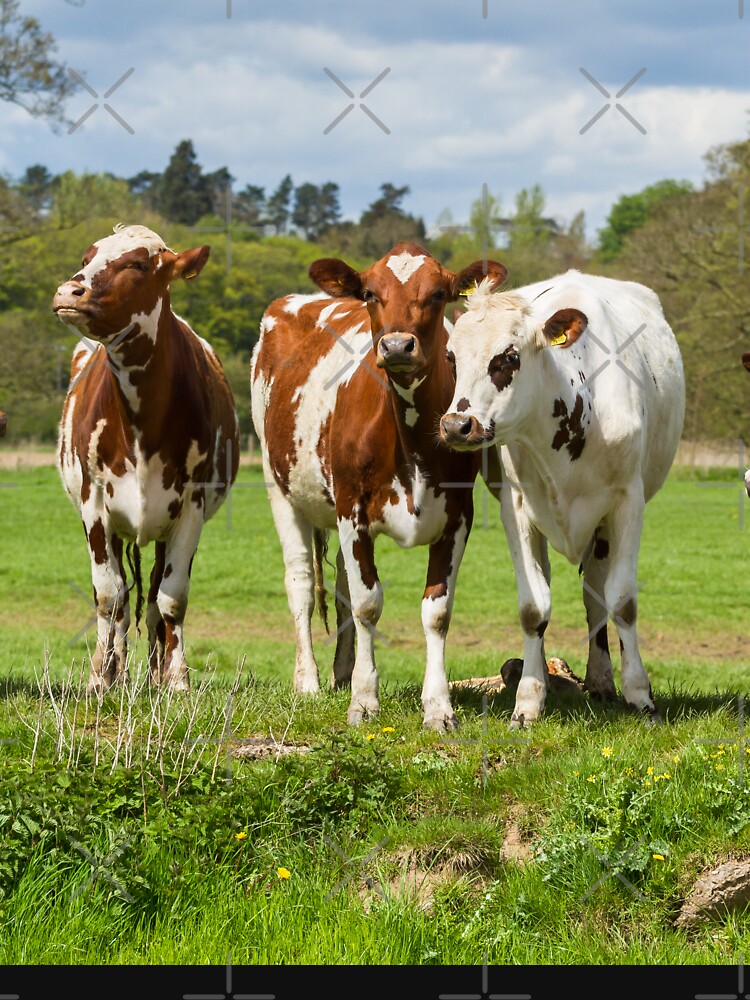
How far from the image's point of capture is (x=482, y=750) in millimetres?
6855

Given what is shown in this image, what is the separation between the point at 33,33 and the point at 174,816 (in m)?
28.8

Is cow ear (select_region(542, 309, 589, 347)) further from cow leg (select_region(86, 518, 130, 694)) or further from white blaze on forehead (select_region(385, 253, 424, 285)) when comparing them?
cow leg (select_region(86, 518, 130, 694))

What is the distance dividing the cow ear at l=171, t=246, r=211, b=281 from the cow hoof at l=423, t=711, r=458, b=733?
10.3ft

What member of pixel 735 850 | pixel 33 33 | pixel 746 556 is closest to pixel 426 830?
pixel 735 850

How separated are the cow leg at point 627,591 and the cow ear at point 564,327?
3.64ft

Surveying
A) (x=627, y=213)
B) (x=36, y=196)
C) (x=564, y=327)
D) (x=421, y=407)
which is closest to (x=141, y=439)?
(x=421, y=407)

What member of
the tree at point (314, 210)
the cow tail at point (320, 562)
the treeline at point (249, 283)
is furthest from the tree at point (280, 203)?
the cow tail at point (320, 562)

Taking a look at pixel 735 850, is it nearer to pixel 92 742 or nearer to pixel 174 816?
pixel 174 816

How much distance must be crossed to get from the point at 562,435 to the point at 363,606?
5.19ft

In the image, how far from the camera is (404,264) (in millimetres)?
7223

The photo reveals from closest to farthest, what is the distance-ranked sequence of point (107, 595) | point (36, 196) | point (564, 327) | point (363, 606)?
point (564, 327), point (363, 606), point (107, 595), point (36, 196)

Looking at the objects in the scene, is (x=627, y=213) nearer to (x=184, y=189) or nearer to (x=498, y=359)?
(x=184, y=189)

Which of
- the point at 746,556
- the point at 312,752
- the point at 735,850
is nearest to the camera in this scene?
the point at 735,850

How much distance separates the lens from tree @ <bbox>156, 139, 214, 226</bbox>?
67.8m
